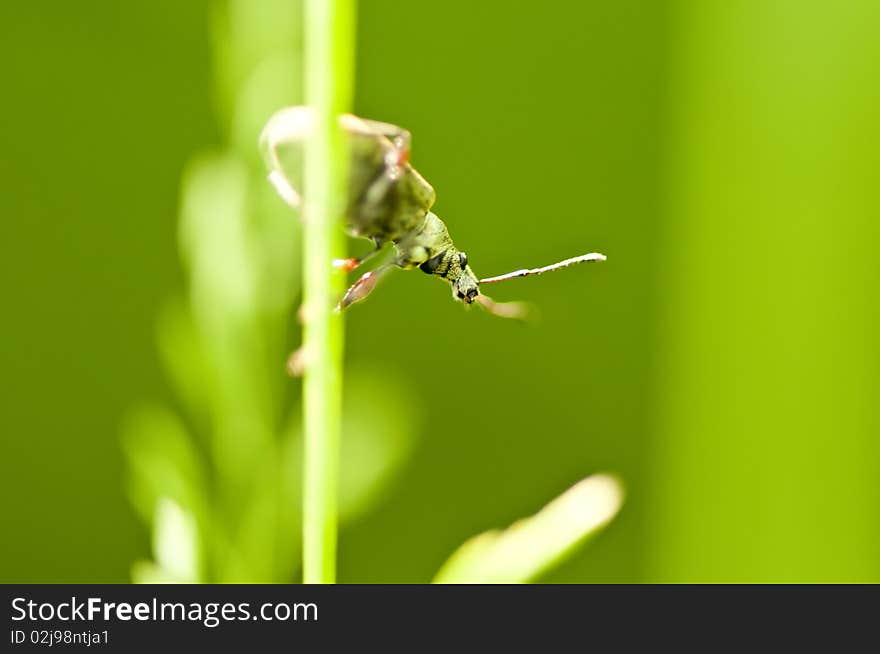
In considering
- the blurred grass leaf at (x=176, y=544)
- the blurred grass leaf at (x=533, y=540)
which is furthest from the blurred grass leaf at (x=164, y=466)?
the blurred grass leaf at (x=533, y=540)

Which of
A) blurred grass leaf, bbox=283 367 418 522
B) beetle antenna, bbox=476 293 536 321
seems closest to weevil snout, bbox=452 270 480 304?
beetle antenna, bbox=476 293 536 321

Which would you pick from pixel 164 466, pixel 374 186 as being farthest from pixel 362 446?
pixel 374 186

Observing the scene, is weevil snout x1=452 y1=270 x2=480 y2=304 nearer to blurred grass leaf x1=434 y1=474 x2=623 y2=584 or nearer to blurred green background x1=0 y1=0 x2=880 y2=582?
blurred grass leaf x1=434 y1=474 x2=623 y2=584

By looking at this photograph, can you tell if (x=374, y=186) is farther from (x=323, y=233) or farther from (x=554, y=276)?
(x=554, y=276)

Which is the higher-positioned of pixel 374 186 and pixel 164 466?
pixel 374 186

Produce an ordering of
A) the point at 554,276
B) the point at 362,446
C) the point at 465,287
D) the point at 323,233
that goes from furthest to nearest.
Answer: the point at 554,276 → the point at 362,446 → the point at 465,287 → the point at 323,233
